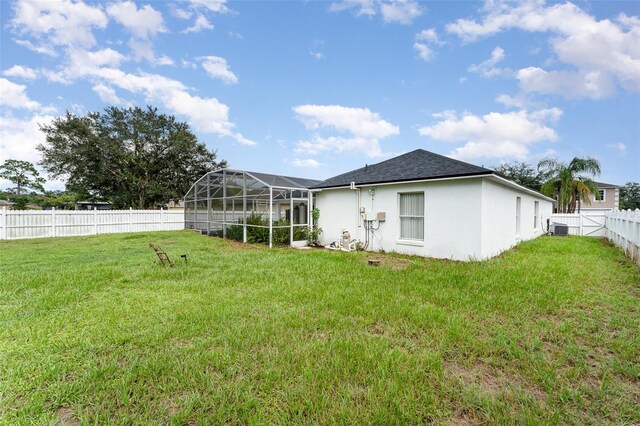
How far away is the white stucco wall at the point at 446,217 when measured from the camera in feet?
25.6

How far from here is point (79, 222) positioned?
51.8 ft

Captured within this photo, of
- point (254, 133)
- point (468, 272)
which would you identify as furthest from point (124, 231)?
point (468, 272)

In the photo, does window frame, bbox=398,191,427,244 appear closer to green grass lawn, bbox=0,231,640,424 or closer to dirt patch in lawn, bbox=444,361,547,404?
green grass lawn, bbox=0,231,640,424

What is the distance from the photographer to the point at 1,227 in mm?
13500

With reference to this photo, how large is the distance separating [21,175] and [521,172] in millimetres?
59376

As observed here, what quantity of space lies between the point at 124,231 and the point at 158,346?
17.7m

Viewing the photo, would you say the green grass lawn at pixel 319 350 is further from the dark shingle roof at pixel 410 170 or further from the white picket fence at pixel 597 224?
the white picket fence at pixel 597 224

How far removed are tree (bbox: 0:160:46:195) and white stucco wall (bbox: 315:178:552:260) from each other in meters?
40.1

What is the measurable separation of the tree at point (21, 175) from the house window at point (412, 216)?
4275cm

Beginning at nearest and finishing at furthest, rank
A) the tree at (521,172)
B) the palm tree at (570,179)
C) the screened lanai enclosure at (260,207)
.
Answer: the screened lanai enclosure at (260,207) → the palm tree at (570,179) → the tree at (521,172)

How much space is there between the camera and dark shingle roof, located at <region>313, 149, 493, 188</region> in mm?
8109

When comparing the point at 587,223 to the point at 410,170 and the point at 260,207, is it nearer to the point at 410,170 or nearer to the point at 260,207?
the point at 410,170

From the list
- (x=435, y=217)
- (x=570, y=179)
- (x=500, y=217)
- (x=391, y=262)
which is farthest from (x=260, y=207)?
(x=570, y=179)

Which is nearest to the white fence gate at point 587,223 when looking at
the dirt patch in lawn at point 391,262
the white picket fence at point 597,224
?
the white picket fence at point 597,224
